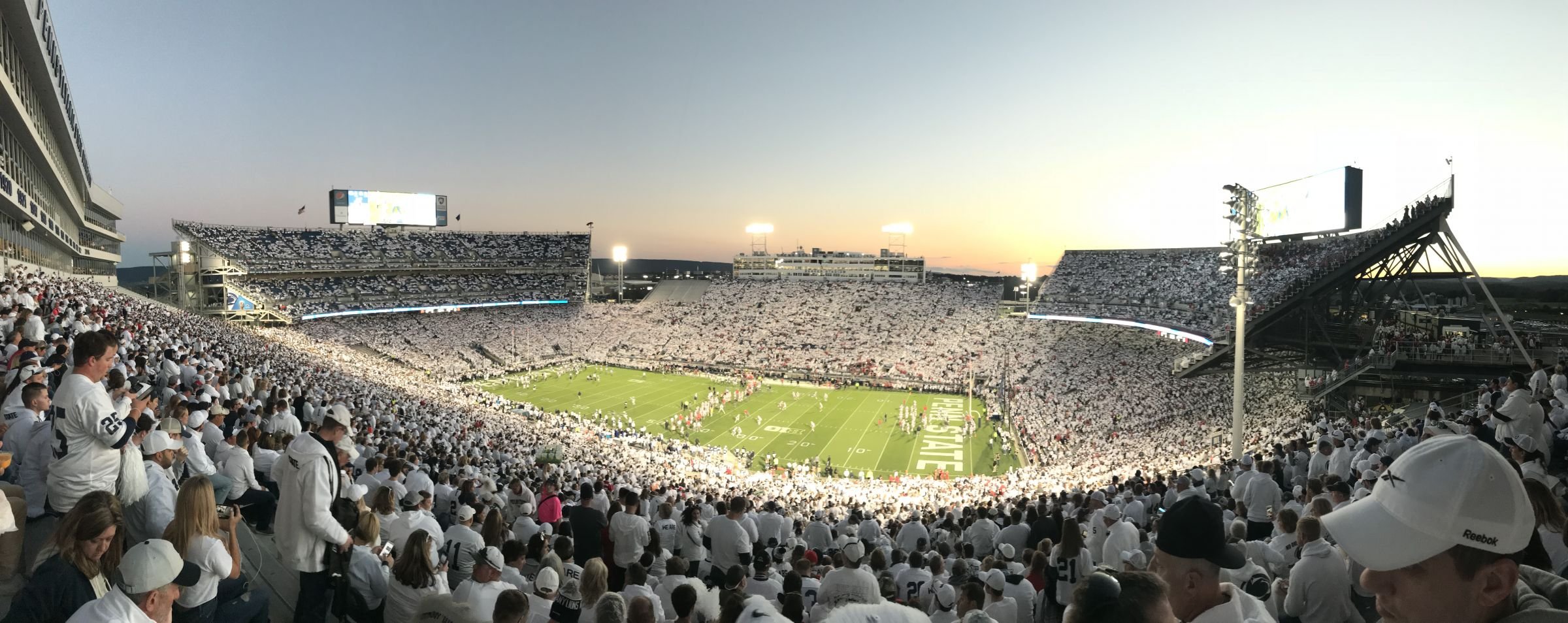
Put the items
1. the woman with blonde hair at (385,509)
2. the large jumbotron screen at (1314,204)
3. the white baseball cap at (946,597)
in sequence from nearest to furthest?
the woman with blonde hair at (385,509) < the white baseball cap at (946,597) < the large jumbotron screen at (1314,204)

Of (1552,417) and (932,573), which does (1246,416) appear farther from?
(932,573)

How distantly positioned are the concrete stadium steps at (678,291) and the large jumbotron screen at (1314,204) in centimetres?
5663

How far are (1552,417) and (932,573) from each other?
31.5 ft

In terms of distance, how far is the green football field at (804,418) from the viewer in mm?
32844

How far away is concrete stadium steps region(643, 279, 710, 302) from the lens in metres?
80.5

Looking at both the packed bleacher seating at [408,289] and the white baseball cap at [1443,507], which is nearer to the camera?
the white baseball cap at [1443,507]

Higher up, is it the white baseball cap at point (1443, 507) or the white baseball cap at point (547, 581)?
the white baseball cap at point (1443, 507)

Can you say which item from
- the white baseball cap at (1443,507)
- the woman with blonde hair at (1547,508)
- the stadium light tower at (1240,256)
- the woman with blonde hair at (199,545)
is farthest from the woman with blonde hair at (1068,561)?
the stadium light tower at (1240,256)

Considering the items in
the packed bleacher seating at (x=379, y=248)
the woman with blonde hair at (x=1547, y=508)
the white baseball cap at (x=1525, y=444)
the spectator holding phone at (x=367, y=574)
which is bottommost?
the spectator holding phone at (x=367, y=574)

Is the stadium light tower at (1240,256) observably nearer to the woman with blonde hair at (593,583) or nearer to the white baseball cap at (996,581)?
the white baseball cap at (996,581)

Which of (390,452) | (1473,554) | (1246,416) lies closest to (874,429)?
(1246,416)

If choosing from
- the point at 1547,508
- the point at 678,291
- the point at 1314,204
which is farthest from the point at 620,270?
the point at 1547,508

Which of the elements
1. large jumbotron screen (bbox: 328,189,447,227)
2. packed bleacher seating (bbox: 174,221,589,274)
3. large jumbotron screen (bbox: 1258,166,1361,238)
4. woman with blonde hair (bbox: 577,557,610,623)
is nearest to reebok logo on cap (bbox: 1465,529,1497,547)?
woman with blonde hair (bbox: 577,557,610,623)

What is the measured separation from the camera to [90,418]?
4.63 m
